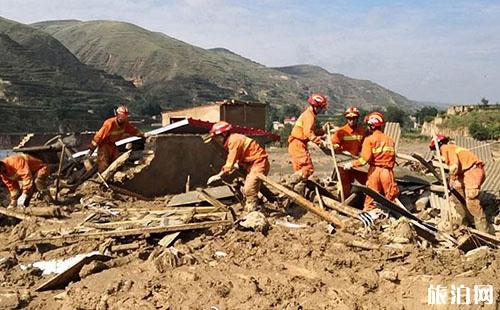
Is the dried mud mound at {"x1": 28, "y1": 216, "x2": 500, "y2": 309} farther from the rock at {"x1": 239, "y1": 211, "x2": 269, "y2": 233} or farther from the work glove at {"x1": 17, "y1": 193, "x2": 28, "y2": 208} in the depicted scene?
the work glove at {"x1": 17, "y1": 193, "x2": 28, "y2": 208}

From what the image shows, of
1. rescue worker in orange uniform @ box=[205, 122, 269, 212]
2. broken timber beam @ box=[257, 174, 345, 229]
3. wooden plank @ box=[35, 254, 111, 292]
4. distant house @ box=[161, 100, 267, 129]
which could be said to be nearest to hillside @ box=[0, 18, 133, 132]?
distant house @ box=[161, 100, 267, 129]

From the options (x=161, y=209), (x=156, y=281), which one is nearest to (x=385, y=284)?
(x=156, y=281)

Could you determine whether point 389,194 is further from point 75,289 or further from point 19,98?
point 19,98

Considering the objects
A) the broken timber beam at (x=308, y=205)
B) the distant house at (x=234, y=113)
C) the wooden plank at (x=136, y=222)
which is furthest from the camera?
the distant house at (x=234, y=113)

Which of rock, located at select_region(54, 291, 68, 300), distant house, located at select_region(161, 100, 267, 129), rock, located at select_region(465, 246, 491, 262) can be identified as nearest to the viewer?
rock, located at select_region(54, 291, 68, 300)

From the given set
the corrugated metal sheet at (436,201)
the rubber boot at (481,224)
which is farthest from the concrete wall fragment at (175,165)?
the rubber boot at (481,224)

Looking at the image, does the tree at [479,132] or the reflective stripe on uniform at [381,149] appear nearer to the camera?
the reflective stripe on uniform at [381,149]

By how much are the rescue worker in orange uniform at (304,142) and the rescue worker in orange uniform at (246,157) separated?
58 centimetres

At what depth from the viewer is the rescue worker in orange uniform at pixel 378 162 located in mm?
7484

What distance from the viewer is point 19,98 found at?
58.0m

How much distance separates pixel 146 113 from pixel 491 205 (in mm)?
65106

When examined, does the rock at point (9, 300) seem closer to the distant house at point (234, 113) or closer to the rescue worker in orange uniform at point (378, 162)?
the rescue worker in orange uniform at point (378, 162)

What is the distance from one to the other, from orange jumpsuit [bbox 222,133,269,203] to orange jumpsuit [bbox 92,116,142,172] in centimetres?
303

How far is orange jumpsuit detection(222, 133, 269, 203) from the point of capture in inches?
294
